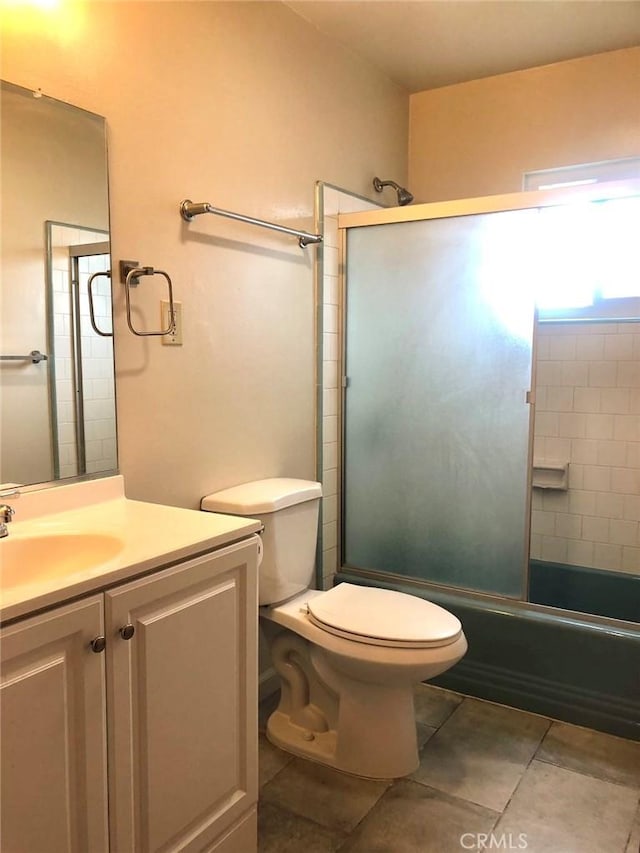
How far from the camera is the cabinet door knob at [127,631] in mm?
1280

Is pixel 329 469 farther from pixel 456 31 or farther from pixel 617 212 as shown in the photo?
pixel 456 31

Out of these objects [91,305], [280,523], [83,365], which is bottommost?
[280,523]

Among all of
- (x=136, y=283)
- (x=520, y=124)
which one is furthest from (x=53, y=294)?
(x=520, y=124)

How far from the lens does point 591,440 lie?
124 inches

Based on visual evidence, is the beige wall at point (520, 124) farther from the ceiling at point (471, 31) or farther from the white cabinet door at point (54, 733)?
the white cabinet door at point (54, 733)

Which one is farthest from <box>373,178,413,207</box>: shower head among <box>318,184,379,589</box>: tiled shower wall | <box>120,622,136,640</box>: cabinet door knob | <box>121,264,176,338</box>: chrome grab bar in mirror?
<box>120,622,136,640</box>: cabinet door knob

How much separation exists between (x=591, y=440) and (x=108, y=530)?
7.81 ft

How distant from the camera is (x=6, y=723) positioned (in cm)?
109

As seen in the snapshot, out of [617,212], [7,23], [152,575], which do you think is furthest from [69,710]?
[617,212]

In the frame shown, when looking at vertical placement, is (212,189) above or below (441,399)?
above

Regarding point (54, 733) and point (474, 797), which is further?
point (474, 797)

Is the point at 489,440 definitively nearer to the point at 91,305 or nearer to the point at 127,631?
the point at 91,305

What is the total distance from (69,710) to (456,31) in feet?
8.88

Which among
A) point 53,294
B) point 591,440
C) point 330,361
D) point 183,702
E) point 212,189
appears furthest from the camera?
point 591,440
